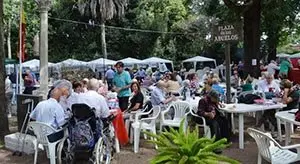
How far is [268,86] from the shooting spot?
1079 centimetres

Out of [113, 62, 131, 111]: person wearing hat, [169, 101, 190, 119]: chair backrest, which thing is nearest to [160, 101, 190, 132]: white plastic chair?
[169, 101, 190, 119]: chair backrest

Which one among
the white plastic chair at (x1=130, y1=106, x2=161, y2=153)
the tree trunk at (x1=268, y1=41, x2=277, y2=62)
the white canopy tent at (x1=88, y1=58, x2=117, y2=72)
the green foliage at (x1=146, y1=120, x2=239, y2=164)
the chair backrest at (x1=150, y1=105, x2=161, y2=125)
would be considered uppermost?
the tree trunk at (x1=268, y1=41, x2=277, y2=62)

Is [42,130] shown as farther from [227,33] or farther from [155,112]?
[227,33]

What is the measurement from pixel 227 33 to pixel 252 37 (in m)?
6.72

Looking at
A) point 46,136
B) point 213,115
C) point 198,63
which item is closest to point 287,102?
point 213,115

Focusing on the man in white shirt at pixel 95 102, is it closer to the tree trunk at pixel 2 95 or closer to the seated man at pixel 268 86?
the tree trunk at pixel 2 95

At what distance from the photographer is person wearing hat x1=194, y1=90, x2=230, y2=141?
7555mm

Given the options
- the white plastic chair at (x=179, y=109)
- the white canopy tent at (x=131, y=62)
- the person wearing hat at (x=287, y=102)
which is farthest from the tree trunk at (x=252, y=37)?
the white canopy tent at (x=131, y=62)

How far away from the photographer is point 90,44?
3800 centimetres

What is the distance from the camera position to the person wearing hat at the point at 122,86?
934 cm

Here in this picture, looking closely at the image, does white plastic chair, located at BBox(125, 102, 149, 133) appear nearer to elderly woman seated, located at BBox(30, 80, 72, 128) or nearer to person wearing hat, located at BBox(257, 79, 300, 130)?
elderly woman seated, located at BBox(30, 80, 72, 128)

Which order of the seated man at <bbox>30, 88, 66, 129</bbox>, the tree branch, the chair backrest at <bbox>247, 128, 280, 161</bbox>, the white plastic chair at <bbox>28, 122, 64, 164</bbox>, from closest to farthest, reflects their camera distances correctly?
1. the chair backrest at <bbox>247, 128, 280, 161</bbox>
2. the white plastic chair at <bbox>28, 122, 64, 164</bbox>
3. the seated man at <bbox>30, 88, 66, 129</bbox>
4. the tree branch

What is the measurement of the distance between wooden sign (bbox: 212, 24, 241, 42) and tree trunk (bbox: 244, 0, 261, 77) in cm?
624

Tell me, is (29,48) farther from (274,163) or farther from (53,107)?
(274,163)
